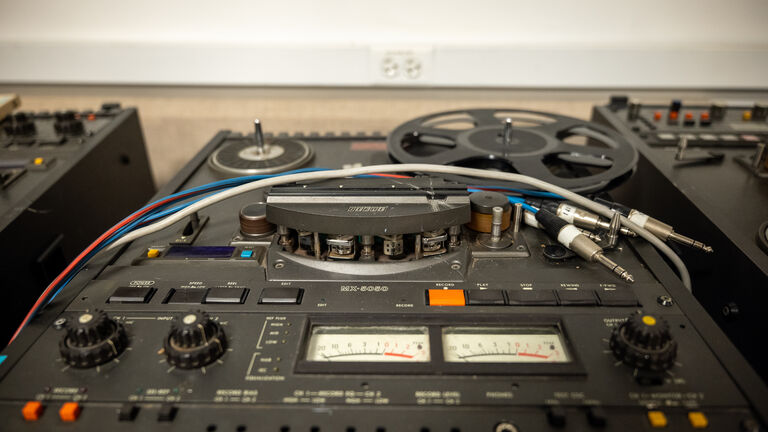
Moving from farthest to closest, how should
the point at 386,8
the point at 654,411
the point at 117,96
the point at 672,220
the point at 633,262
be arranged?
the point at 117,96, the point at 386,8, the point at 672,220, the point at 633,262, the point at 654,411

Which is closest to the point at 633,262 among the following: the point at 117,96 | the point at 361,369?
the point at 361,369

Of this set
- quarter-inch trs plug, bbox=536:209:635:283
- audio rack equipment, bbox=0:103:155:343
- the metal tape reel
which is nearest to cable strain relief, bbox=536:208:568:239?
quarter-inch trs plug, bbox=536:209:635:283

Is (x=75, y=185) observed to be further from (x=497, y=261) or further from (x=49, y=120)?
(x=497, y=261)

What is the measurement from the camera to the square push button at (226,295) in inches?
29.9

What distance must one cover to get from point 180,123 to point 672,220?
161cm

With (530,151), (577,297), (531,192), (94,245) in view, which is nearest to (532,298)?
(577,297)

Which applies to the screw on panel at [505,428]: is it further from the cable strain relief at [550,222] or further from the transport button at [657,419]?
the cable strain relief at [550,222]

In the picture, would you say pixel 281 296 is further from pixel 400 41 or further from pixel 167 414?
pixel 400 41

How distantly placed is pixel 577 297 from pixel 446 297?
0.62 ft

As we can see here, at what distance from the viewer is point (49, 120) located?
1.38 meters

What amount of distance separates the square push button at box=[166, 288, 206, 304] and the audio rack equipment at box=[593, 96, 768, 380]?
818 millimetres

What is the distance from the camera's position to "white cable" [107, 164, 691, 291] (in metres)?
0.85

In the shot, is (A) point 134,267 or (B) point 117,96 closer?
(A) point 134,267

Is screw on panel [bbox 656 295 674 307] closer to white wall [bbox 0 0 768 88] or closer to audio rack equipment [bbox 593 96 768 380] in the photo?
audio rack equipment [bbox 593 96 768 380]
